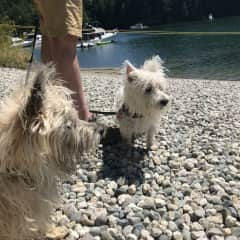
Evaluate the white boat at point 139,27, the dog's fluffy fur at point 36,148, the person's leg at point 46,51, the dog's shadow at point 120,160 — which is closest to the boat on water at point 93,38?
the white boat at point 139,27

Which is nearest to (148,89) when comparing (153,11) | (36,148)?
(36,148)

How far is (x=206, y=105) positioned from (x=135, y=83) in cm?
409

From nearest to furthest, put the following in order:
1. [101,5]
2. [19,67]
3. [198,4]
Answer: [19,67] → [101,5] → [198,4]

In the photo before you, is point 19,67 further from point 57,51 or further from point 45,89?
point 45,89

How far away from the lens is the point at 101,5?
258 ft

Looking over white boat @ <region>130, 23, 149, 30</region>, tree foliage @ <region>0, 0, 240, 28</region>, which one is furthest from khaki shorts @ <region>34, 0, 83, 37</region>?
tree foliage @ <region>0, 0, 240, 28</region>

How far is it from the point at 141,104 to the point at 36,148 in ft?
10.5

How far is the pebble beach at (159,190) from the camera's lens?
384 centimetres

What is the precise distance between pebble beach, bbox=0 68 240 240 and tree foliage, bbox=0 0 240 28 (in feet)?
240

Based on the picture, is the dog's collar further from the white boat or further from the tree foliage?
the tree foliage

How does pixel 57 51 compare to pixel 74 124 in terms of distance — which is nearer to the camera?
pixel 74 124

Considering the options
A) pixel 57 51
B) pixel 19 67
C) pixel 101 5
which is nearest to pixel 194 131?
pixel 57 51

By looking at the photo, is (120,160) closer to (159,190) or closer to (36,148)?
(159,190)

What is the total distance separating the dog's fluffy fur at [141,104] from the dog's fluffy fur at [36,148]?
2746 mm
